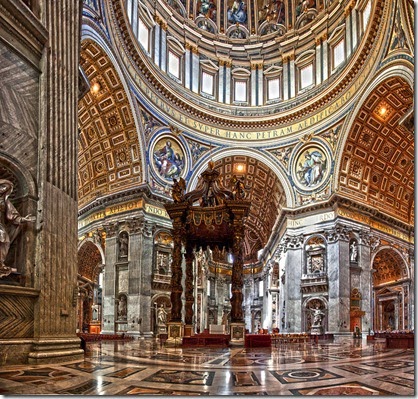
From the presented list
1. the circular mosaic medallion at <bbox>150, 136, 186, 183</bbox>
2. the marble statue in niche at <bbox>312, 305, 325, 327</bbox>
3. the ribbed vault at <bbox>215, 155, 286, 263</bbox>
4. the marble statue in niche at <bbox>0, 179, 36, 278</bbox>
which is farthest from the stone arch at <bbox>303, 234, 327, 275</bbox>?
the marble statue in niche at <bbox>0, 179, 36, 278</bbox>

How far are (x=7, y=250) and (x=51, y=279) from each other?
110 centimetres

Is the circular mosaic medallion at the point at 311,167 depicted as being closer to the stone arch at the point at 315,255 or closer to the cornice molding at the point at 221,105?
the cornice molding at the point at 221,105

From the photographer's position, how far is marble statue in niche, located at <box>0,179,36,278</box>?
27.2ft

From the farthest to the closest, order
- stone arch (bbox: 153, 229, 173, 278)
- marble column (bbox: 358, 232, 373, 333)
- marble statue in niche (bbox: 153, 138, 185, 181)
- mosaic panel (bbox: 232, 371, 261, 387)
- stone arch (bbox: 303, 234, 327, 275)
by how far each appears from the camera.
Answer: stone arch (bbox: 303, 234, 327, 275) < marble statue in niche (bbox: 153, 138, 185, 181) < marble column (bbox: 358, 232, 373, 333) < stone arch (bbox: 153, 229, 173, 278) < mosaic panel (bbox: 232, 371, 261, 387)

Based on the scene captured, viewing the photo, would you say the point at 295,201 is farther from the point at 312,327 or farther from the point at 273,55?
the point at 273,55

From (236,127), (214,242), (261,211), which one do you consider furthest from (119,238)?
(261,211)

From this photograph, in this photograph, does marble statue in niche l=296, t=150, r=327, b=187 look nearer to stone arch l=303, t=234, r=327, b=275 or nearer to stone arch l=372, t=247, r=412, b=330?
stone arch l=303, t=234, r=327, b=275

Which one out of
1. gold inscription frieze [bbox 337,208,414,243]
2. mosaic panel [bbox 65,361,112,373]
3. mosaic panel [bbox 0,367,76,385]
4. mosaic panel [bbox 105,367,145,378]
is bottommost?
mosaic panel [bbox 65,361,112,373]

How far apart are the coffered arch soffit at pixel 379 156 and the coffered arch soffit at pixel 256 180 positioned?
14.4 ft

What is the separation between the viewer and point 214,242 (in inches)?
714

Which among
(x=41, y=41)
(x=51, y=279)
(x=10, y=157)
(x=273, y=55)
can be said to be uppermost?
(x=273, y=55)

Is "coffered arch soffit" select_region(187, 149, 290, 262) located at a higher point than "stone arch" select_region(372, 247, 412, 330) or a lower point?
higher

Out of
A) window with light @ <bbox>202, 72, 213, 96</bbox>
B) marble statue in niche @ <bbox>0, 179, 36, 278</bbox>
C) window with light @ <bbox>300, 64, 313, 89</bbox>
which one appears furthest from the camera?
window with light @ <bbox>202, 72, 213, 96</bbox>

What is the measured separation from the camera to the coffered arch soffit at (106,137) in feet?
72.8
